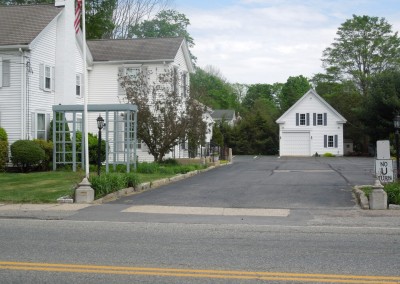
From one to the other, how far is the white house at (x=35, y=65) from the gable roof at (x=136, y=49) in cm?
402

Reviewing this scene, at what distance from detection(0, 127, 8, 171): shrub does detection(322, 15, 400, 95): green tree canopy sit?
47955mm

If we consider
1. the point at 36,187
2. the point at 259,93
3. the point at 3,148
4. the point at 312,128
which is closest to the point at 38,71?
the point at 3,148

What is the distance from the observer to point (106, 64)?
36.2 meters

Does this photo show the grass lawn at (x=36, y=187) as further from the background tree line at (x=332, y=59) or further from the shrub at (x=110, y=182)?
the background tree line at (x=332, y=59)

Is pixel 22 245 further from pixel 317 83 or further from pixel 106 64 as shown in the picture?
pixel 317 83

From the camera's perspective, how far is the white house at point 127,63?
35438 millimetres

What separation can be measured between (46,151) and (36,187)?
28.6ft

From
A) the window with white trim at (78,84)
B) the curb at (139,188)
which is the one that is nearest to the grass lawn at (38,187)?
the curb at (139,188)

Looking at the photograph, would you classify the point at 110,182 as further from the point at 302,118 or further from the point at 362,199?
the point at 302,118

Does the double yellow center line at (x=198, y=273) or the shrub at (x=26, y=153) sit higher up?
the shrub at (x=26, y=153)

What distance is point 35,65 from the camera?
91.7 ft

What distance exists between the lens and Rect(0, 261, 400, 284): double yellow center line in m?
6.85

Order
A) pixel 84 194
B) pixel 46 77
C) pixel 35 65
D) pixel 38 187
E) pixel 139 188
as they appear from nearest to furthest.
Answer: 1. pixel 84 194
2. pixel 38 187
3. pixel 139 188
4. pixel 35 65
5. pixel 46 77

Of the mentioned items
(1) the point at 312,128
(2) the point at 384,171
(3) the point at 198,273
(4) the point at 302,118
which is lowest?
(3) the point at 198,273
